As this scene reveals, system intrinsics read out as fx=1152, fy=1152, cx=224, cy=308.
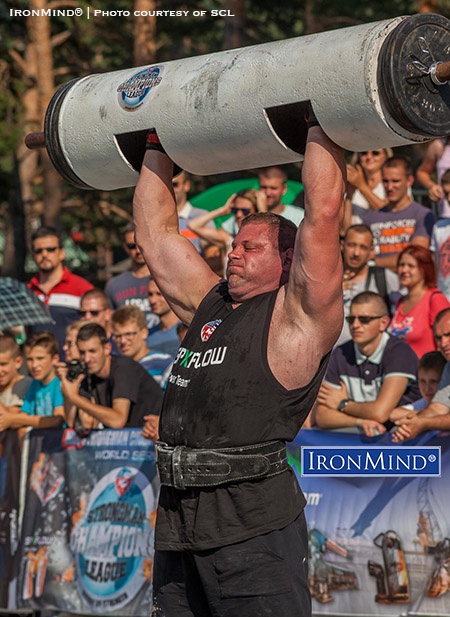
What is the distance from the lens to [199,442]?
4.18 m

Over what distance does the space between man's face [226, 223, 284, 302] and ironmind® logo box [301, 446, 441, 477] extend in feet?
7.64

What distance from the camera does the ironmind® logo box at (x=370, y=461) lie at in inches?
251

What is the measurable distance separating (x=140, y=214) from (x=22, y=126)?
41.3 feet

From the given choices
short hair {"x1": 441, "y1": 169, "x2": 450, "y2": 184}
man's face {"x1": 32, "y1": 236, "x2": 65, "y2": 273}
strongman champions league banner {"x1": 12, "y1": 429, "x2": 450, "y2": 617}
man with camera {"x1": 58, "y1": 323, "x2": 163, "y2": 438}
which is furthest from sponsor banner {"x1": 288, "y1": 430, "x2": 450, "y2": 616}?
man's face {"x1": 32, "y1": 236, "x2": 65, "y2": 273}

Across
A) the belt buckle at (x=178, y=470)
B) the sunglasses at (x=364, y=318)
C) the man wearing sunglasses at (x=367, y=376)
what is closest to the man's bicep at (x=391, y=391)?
the man wearing sunglasses at (x=367, y=376)

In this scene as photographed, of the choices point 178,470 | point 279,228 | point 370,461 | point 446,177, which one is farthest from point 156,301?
point 178,470

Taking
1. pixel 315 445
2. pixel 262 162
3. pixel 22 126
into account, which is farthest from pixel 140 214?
pixel 22 126

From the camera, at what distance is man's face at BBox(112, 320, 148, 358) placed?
8.18 m

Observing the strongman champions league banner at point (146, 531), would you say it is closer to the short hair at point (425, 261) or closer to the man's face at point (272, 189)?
the short hair at point (425, 261)

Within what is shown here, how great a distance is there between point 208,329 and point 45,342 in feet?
13.2

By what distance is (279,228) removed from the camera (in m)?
4.48

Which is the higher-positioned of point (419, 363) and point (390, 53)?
point (390, 53)

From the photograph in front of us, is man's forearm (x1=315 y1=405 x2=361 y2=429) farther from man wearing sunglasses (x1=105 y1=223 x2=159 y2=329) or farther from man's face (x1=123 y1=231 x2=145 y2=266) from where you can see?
man's face (x1=123 y1=231 x2=145 y2=266)

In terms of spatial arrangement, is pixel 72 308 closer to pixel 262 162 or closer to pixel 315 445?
pixel 315 445
